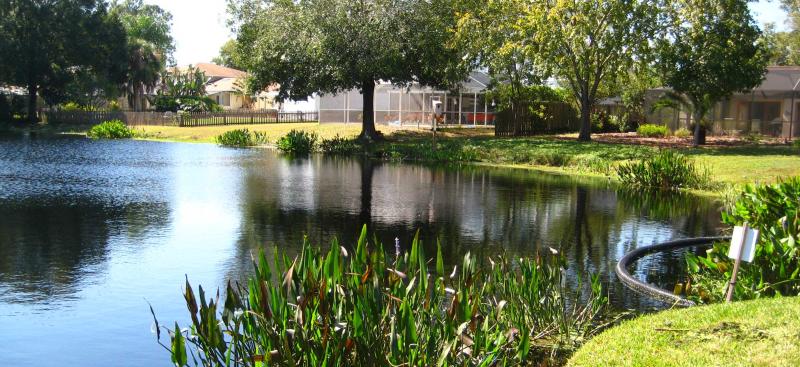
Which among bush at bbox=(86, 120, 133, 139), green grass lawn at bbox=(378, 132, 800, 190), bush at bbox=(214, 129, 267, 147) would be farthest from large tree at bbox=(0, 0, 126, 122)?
green grass lawn at bbox=(378, 132, 800, 190)

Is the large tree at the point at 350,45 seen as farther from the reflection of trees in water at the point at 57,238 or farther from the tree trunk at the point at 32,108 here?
the tree trunk at the point at 32,108

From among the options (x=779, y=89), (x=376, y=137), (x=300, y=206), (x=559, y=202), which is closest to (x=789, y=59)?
(x=779, y=89)

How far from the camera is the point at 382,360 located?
21.7 ft

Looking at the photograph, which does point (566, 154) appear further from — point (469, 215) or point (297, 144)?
point (469, 215)

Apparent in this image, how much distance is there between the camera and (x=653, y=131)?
4256cm

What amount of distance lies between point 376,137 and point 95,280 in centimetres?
3076

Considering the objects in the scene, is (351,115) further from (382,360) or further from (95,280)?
(382,360)

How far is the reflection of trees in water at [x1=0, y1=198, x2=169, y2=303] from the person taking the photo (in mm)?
11318

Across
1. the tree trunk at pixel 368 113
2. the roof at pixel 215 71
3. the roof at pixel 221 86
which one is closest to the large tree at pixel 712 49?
the tree trunk at pixel 368 113

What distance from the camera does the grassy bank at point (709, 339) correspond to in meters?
6.66

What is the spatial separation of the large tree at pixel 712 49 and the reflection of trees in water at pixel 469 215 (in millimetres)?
10268

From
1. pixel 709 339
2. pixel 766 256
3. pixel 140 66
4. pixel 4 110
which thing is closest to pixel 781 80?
pixel 766 256

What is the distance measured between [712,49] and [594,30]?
4.88 metres

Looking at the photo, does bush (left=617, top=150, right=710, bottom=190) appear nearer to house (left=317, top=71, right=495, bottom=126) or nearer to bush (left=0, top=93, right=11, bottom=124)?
house (left=317, top=71, right=495, bottom=126)
